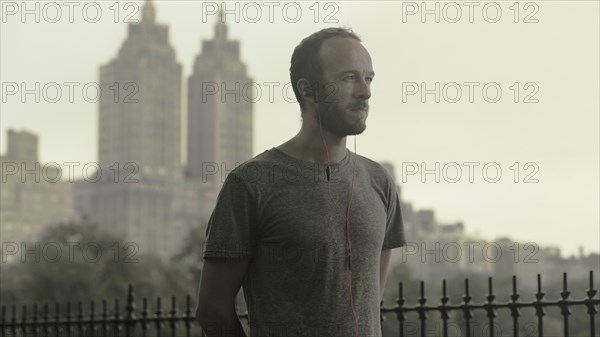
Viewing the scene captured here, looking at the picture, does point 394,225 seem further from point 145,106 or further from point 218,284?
point 145,106

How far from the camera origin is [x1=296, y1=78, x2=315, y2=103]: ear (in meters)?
3.04

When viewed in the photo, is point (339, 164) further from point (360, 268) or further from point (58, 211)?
point (58, 211)

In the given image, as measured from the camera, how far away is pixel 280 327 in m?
2.90

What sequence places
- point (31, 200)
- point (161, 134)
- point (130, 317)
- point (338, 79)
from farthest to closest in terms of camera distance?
point (161, 134), point (31, 200), point (130, 317), point (338, 79)

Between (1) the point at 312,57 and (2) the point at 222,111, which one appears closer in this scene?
(1) the point at 312,57

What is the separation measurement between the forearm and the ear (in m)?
0.68

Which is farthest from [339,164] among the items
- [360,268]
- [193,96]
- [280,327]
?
[193,96]

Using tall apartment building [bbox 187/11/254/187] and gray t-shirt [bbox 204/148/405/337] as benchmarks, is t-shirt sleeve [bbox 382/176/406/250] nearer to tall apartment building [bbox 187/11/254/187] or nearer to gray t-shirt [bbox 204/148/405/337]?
gray t-shirt [bbox 204/148/405/337]

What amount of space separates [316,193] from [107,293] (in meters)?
46.7

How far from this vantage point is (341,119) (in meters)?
2.99

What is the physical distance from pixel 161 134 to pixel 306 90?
14370 centimetres

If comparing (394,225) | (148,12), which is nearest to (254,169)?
(394,225)

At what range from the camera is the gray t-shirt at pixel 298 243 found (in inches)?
113

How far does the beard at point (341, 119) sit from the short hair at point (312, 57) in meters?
0.08
